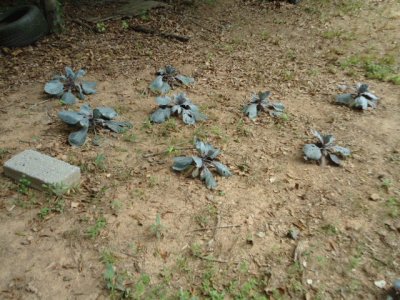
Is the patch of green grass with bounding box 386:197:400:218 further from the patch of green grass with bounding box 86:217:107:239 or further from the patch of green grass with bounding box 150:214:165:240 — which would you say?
the patch of green grass with bounding box 86:217:107:239

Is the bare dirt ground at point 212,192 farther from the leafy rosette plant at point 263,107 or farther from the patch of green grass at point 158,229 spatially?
the leafy rosette plant at point 263,107

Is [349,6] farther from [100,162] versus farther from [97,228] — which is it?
[97,228]

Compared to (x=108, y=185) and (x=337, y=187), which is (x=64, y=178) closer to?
(x=108, y=185)

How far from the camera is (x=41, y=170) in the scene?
3164mm

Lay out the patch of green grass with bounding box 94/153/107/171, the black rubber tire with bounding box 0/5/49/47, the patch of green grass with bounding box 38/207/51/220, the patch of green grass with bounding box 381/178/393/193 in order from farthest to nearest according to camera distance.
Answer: the black rubber tire with bounding box 0/5/49/47 < the patch of green grass with bounding box 94/153/107/171 < the patch of green grass with bounding box 381/178/393/193 < the patch of green grass with bounding box 38/207/51/220

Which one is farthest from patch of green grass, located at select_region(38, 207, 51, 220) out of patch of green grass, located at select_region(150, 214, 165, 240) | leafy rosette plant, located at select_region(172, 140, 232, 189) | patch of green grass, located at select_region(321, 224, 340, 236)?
patch of green grass, located at select_region(321, 224, 340, 236)

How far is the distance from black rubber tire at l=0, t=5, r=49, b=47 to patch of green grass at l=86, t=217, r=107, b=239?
4214mm

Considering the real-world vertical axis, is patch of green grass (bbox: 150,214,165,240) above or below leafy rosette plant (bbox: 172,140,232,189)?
below

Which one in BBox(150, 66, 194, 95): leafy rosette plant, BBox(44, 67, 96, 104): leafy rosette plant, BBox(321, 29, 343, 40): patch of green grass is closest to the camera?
BBox(44, 67, 96, 104): leafy rosette plant

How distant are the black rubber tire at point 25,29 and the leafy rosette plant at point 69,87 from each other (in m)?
1.57

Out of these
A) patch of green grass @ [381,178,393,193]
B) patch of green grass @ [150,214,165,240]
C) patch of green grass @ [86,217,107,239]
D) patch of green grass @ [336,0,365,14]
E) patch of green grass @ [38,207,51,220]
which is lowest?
patch of green grass @ [38,207,51,220]

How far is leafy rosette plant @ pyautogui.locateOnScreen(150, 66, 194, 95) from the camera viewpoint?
478 centimetres

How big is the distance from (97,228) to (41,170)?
0.81 meters

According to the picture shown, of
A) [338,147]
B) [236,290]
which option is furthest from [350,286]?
[338,147]
